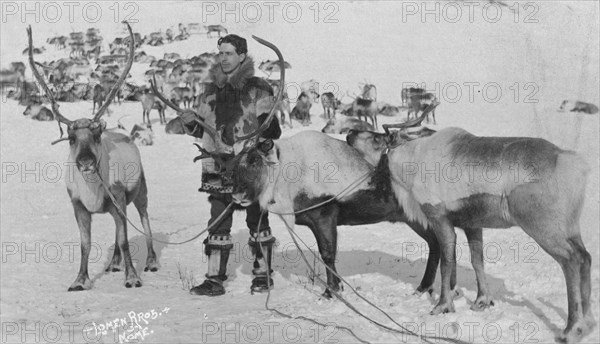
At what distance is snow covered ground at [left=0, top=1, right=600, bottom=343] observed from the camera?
6.05m

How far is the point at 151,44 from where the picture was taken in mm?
28344

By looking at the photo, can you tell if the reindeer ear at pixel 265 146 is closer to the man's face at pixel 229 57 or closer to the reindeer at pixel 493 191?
the reindeer at pixel 493 191

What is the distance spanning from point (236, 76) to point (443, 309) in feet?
10.2

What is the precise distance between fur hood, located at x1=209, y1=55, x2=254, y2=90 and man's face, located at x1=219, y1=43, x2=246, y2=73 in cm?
5

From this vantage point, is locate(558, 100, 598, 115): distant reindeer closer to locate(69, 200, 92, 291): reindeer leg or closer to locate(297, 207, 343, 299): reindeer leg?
locate(297, 207, 343, 299): reindeer leg

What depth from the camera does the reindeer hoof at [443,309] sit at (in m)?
6.17

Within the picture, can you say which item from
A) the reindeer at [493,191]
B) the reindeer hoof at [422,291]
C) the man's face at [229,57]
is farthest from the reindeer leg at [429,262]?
the man's face at [229,57]

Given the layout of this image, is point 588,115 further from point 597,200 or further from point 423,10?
point 423,10

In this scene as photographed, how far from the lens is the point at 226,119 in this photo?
7.19 meters

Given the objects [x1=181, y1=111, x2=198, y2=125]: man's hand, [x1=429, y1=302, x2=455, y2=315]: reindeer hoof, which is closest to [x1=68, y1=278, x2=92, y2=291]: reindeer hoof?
[x1=181, y1=111, x2=198, y2=125]: man's hand

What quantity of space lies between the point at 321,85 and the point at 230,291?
16692mm

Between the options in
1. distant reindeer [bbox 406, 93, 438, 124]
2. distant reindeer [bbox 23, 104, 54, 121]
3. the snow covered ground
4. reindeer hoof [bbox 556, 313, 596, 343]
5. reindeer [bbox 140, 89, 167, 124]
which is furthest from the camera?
distant reindeer [bbox 406, 93, 438, 124]

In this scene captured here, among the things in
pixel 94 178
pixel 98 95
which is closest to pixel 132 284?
pixel 94 178

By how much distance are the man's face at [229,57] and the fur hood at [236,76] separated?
Result: 51 mm
